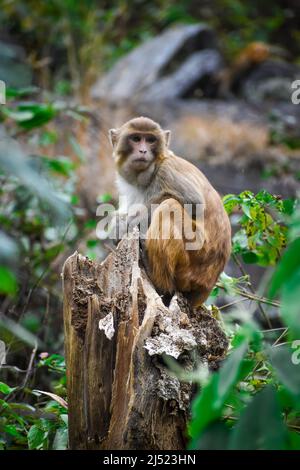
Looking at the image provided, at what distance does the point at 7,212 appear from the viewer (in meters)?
9.16

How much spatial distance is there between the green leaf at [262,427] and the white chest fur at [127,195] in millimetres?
3991

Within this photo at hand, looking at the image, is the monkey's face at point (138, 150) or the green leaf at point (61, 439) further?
the monkey's face at point (138, 150)

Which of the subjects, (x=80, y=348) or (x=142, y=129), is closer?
(x=80, y=348)

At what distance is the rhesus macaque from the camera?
221 inches

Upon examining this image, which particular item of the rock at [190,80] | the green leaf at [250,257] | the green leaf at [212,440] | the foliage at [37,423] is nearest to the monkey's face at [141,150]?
the green leaf at [250,257]

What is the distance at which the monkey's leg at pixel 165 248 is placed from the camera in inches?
220

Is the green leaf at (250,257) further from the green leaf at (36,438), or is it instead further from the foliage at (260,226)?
the green leaf at (36,438)

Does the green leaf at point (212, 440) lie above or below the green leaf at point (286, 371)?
below

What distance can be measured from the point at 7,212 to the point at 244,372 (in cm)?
694

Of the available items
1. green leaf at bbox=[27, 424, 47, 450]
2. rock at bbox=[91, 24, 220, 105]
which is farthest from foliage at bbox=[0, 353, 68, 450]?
rock at bbox=[91, 24, 220, 105]

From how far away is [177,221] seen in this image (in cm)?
568

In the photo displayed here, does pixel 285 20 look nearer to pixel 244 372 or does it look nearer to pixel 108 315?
pixel 108 315
